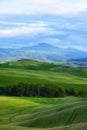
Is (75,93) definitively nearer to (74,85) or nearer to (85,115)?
(74,85)

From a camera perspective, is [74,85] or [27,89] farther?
[74,85]

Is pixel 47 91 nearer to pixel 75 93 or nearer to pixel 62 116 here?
pixel 75 93

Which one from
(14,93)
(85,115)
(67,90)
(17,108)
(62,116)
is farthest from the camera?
(67,90)

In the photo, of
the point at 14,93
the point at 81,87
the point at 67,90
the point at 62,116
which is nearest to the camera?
the point at 62,116

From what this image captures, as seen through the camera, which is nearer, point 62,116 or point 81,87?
point 62,116

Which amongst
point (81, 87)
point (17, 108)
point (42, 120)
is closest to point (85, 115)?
point (42, 120)

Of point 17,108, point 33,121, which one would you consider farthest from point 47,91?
point 33,121

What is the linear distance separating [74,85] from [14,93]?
4285 cm

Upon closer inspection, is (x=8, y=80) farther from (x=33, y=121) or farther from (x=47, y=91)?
(x=33, y=121)

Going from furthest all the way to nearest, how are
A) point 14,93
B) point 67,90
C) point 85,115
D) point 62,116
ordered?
1. point 67,90
2. point 14,93
3. point 62,116
4. point 85,115

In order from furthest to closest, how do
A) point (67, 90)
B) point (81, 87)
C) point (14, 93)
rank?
point (81, 87) < point (67, 90) < point (14, 93)

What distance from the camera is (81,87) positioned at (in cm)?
18488

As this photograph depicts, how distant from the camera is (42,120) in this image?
67688mm

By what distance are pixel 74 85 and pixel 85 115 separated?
5078 inches
